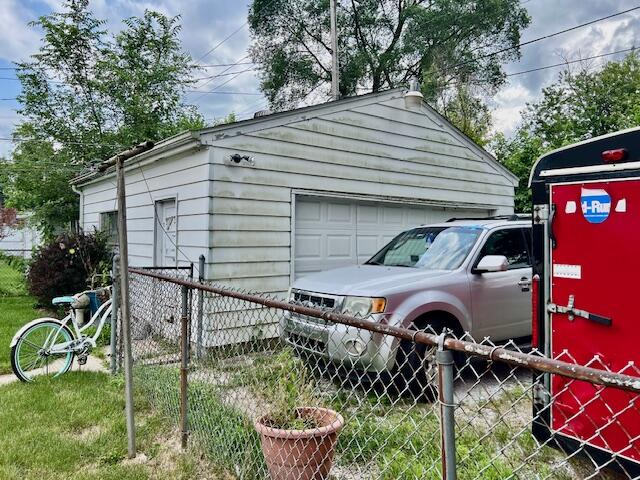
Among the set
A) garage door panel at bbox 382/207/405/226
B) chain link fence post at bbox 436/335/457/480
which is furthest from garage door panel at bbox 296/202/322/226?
chain link fence post at bbox 436/335/457/480

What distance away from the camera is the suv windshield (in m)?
4.95

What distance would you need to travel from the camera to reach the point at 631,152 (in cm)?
250

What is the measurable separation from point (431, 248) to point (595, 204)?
2.65 m

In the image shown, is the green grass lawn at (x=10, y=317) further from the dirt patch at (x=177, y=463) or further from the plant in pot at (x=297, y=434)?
the plant in pot at (x=297, y=434)

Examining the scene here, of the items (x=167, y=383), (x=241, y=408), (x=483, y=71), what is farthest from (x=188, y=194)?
(x=483, y=71)

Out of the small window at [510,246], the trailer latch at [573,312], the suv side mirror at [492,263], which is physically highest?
the small window at [510,246]

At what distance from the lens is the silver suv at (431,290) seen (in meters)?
4.13

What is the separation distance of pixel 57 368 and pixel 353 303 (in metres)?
3.63

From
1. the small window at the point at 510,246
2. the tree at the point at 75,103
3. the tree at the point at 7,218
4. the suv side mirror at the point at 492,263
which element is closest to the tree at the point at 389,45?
the tree at the point at 75,103

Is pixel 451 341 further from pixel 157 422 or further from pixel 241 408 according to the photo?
pixel 157 422

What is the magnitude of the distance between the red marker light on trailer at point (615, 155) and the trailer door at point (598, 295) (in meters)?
0.13

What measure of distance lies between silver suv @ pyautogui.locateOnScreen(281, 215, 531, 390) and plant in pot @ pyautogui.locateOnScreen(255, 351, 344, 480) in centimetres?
114

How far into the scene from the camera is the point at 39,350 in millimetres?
5055

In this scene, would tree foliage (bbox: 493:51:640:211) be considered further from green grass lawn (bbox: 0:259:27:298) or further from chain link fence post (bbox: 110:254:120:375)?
green grass lawn (bbox: 0:259:27:298)
